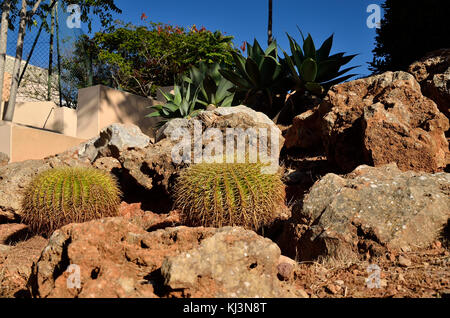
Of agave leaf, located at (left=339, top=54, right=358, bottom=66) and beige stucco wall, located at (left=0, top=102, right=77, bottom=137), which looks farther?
beige stucco wall, located at (left=0, top=102, right=77, bottom=137)

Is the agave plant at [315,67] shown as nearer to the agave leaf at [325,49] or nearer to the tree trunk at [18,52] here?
the agave leaf at [325,49]

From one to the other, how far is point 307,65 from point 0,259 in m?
4.76

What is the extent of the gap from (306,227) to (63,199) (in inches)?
109

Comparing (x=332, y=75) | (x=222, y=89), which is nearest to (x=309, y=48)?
(x=332, y=75)

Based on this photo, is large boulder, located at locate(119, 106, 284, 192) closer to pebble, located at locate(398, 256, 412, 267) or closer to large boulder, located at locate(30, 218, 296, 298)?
large boulder, located at locate(30, 218, 296, 298)

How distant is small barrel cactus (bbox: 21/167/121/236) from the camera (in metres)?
4.11

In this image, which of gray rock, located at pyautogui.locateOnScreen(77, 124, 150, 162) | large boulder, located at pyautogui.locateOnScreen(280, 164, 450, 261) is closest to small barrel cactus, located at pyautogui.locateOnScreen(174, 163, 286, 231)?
large boulder, located at pyautogui.locateOnScreen(280, 164, 450, 261)

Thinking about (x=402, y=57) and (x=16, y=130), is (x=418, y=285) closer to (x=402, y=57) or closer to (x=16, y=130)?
(x=402, y=57)

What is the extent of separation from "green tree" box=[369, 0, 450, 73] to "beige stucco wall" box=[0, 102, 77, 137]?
8214 millimetres

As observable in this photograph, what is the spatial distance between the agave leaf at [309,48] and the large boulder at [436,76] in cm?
170

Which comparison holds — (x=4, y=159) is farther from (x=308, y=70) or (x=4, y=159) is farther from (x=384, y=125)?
(x=384, y=125)

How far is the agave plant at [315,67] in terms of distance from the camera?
19.1ft

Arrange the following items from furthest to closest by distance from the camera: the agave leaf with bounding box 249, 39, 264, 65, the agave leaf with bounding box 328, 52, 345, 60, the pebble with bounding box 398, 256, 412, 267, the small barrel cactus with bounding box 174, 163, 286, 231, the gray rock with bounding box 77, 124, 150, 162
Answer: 1. the agave leaf with bounding box 249, 39, 264, 65
2. the agave leaf with bounding box 328, 52, 345, 60
3. the gray rock with bounding box 77, 124, 150, 162
4. the small barrel cactus with bounding box 174, 163, 286, 231
5. the pebble with bounding box 398, 256, 412, 267

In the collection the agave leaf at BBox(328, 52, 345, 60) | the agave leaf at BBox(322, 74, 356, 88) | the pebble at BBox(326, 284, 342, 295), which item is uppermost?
the agave leaf at BBox(328, 52, 345, 60)
